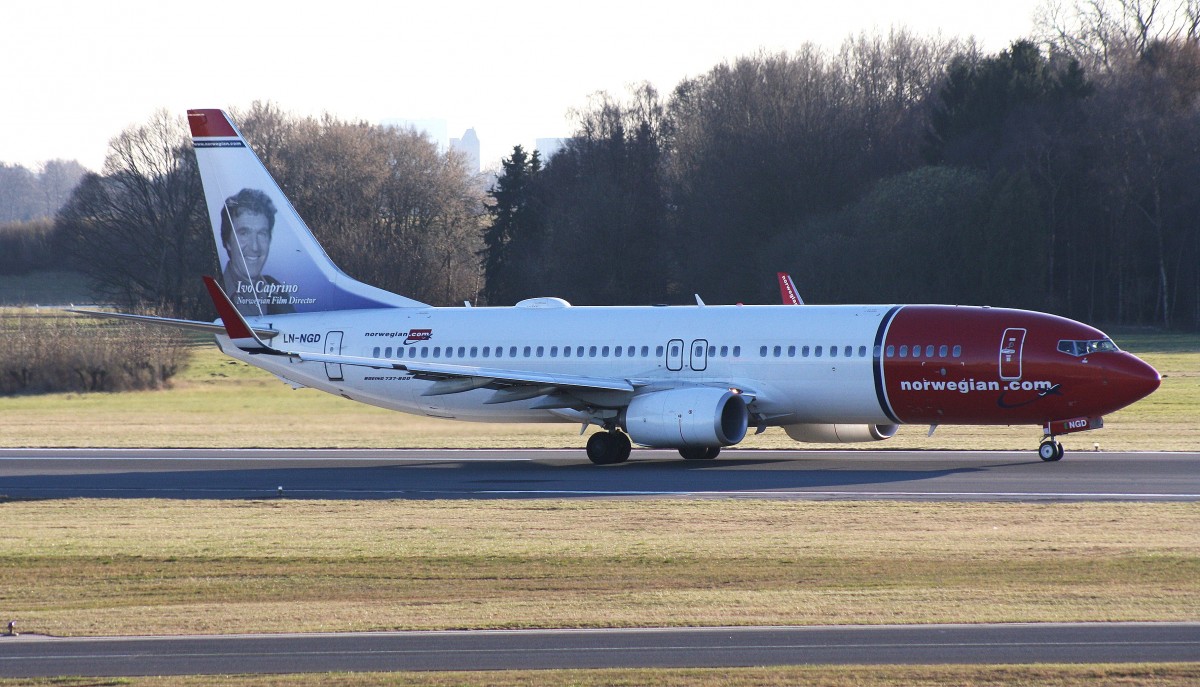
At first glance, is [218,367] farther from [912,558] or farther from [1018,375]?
[912,558]

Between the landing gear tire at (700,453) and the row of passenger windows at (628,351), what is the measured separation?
2.17 meters

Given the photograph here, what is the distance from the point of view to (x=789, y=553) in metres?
19.1

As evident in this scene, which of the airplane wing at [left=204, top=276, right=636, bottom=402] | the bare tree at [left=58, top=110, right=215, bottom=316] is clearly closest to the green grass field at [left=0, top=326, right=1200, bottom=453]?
the airplane wing at [left=204, top=276, right=636, bottom=402]

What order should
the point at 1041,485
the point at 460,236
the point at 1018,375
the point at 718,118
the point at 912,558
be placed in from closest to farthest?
1. the point at 912,558
2. the point at 1041,485
3. the point at 1018,375
4. the point at 718,118
5. the point at 460,236

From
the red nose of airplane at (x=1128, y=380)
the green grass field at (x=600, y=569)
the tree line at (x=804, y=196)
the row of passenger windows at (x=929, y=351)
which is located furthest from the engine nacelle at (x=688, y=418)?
the tree line at (x=804, y=196)

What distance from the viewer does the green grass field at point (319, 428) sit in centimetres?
3734

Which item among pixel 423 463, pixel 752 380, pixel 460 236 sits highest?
pixel 460 236

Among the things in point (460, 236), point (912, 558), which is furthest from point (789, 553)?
point (460, 236)

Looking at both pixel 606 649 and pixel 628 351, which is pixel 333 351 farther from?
pixel 606 649

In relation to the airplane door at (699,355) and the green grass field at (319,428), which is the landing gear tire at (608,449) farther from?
the green grass field at (319,428)

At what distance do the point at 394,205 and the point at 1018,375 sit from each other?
71817 millimetres

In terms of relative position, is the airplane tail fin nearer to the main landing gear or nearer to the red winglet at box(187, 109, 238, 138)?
the red winglet at box(187, 109, 238, 138)

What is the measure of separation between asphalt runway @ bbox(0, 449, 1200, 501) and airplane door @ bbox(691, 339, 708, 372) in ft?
7.20

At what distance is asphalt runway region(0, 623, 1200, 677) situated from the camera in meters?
12.7
